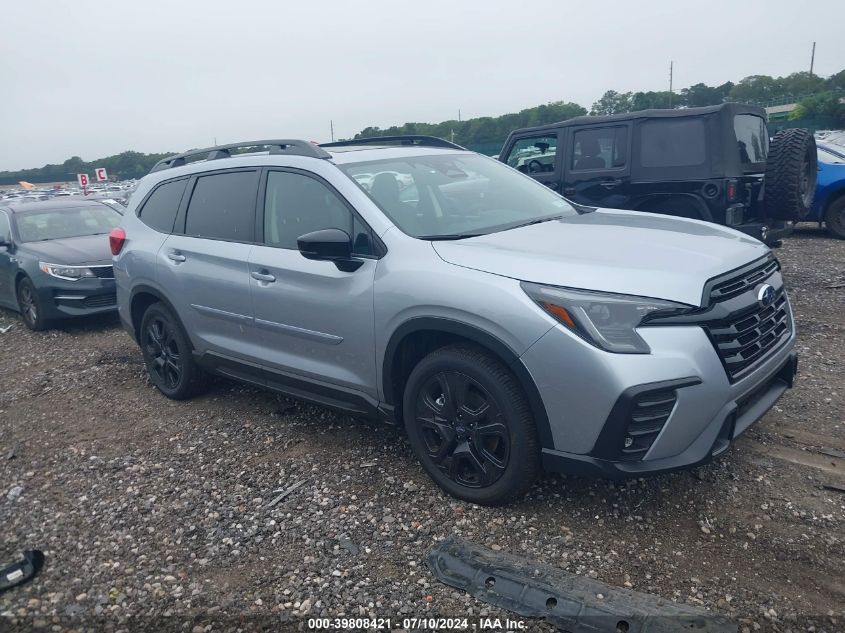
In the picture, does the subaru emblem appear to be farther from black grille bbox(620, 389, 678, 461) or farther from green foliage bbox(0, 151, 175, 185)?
green foliage bbox(0, 151, 175, 185)

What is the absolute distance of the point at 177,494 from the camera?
3902 mm

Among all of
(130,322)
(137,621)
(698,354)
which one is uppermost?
(698,354)

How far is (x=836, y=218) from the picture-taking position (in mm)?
10156

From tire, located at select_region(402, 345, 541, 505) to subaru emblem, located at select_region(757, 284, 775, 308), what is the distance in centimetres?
123

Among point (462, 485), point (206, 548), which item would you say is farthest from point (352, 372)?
point (206, 548)

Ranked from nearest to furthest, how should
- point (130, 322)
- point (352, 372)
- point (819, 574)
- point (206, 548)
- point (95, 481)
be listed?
point (819, 574), point (206, 548), point (352, 372), point (95, 481), point (130, 322)

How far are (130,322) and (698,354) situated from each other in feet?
14.7

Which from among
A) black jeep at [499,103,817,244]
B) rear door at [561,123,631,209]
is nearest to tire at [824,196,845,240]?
black jeep at [499,103,817,244]

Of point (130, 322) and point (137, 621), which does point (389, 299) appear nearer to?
point (137, 621)

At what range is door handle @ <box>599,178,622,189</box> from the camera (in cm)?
741

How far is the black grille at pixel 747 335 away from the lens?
2947mm

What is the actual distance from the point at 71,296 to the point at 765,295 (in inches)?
289

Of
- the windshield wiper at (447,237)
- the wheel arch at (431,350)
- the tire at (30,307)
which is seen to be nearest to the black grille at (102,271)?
the tire at (30,307)

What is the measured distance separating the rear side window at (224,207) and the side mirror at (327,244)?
3.10 feet
